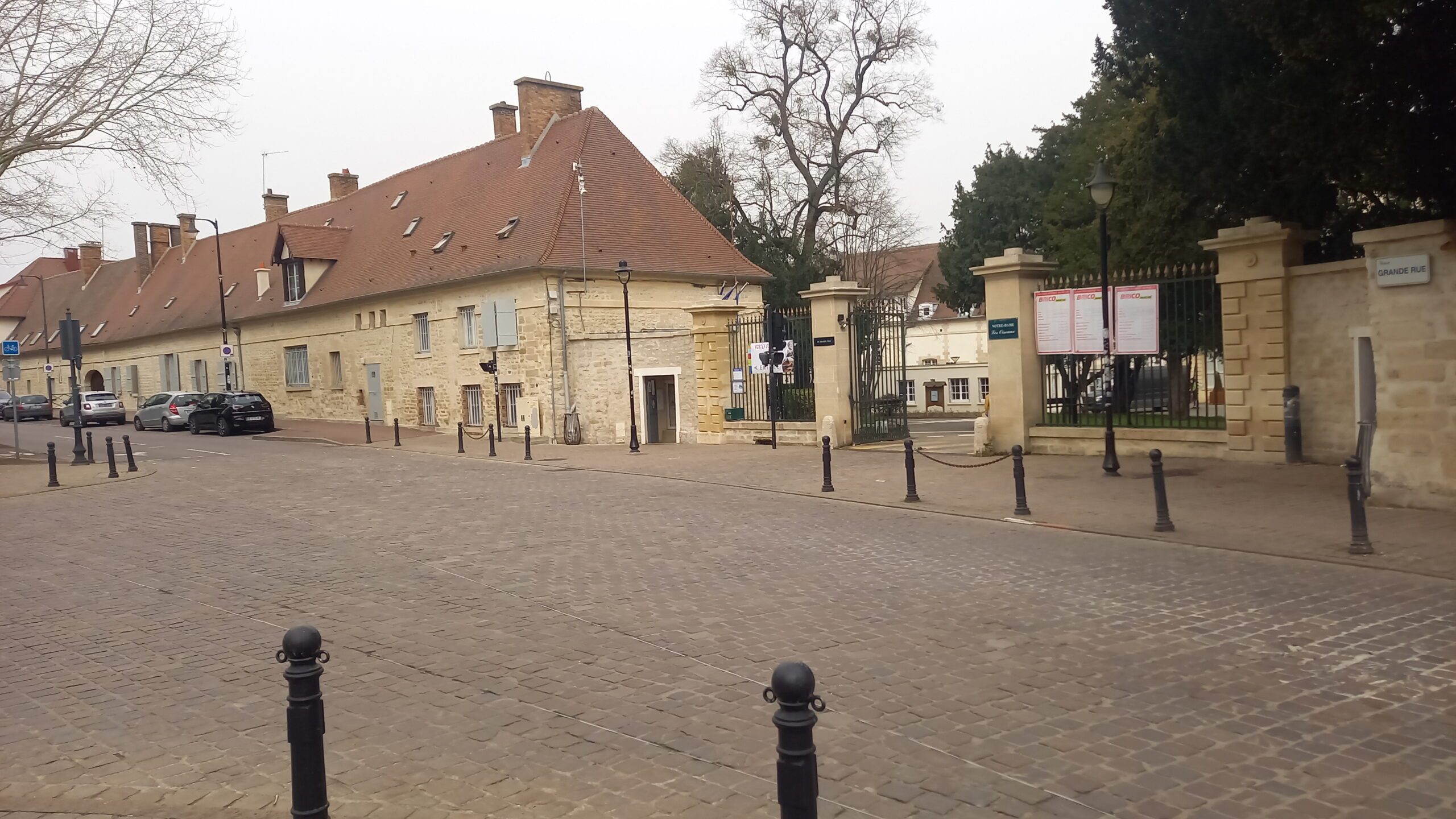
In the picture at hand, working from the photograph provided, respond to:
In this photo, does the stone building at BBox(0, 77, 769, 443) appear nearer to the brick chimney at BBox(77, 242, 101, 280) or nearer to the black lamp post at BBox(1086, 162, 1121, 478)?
the black lamp post at BBox(1086, 162, 1121, 478)

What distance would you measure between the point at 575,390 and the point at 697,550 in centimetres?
1859

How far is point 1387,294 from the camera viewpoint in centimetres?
1155

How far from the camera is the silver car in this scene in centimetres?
3781

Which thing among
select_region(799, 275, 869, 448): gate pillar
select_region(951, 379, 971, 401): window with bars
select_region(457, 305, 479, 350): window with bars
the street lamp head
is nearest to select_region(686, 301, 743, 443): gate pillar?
select_region(799, 275, 869, 448): gate pillar

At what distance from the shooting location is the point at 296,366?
1642 inches

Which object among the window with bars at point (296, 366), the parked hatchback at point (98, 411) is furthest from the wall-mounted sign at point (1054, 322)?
the parked hatchback at point (98, 411)

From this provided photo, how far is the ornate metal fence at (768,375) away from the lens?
2336 centimetres

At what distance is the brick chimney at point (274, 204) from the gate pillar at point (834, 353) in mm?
39717

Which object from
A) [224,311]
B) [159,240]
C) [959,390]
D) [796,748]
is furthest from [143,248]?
[796,748]

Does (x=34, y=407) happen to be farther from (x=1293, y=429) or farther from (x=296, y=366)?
(x=1293, y=429)

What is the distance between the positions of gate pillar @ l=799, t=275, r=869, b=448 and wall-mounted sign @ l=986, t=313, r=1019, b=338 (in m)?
4.02

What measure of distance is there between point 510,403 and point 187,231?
35.8m

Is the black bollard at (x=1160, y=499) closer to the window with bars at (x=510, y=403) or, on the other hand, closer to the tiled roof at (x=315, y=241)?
the window with bars at (x=510, y=403)

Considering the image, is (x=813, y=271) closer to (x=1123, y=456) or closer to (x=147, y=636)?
(x=1123, y=456)
